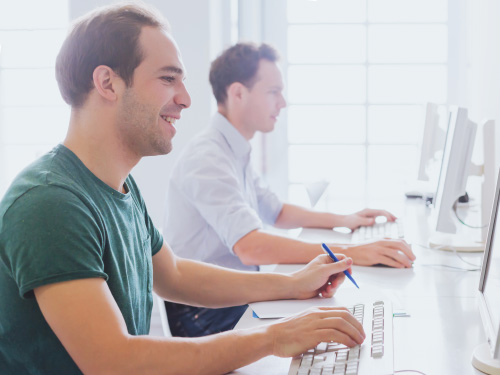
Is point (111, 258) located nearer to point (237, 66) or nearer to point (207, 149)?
point (207, 149)

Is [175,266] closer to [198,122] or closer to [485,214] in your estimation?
[485,214]

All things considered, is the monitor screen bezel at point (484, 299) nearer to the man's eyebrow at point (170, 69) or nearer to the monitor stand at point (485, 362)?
the monitor stand at point (485, 362)

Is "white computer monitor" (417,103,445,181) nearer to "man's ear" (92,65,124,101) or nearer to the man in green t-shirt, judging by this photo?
the man in green t-shirt

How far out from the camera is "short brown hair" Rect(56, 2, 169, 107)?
115cm

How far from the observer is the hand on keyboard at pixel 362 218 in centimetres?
216

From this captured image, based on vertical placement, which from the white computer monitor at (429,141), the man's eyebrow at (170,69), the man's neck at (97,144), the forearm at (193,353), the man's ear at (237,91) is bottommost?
the forearm at (193,353)

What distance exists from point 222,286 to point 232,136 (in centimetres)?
85

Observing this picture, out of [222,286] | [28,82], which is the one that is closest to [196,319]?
[222,286]

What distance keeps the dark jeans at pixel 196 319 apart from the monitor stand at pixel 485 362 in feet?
2.98

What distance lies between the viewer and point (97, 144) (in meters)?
1.14

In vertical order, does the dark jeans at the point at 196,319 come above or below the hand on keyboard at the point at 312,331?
below

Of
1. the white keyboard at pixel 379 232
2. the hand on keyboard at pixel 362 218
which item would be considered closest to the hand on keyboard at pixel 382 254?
the white keyboard at pixel 379 232

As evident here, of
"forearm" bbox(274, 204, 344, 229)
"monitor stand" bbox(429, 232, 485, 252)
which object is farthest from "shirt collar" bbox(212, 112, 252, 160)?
"monitor stand" bbox(429, 232, 485, 252)

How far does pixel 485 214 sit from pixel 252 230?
0.75 meters
